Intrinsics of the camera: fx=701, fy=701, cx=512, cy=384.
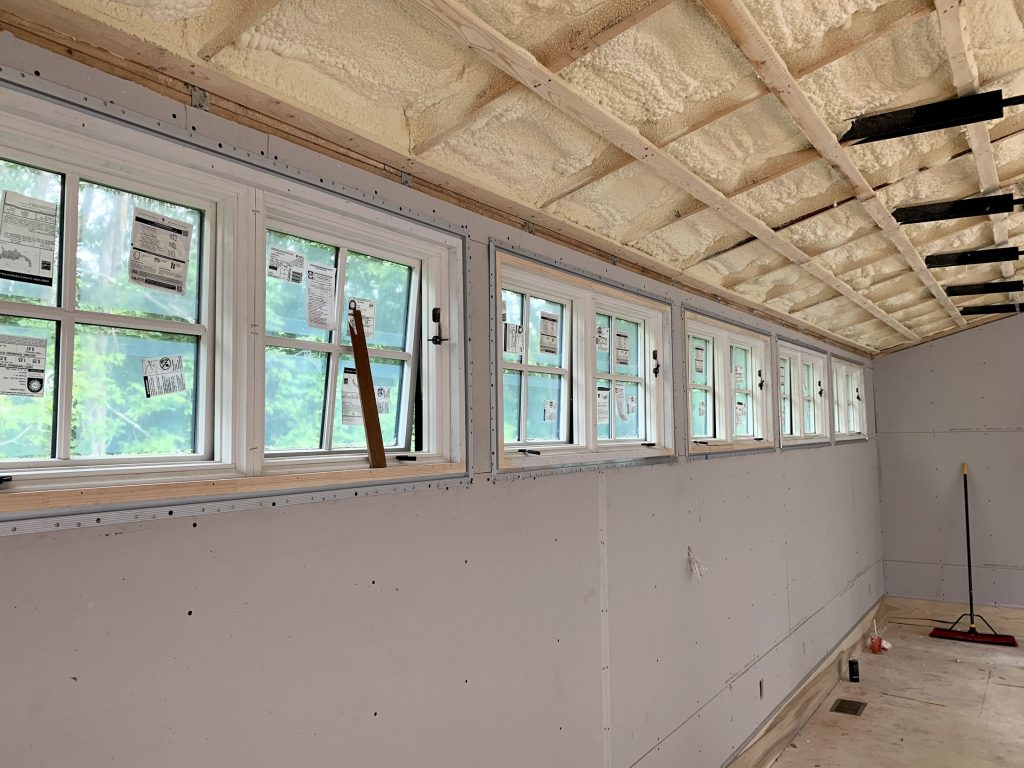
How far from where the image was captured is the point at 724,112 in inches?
93.4

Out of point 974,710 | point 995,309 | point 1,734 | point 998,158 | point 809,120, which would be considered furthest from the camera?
point 995,309

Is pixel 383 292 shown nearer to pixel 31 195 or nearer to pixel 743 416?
pixel 31 195

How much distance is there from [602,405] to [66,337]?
2.33 meters

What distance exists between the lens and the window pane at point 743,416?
4.93 m

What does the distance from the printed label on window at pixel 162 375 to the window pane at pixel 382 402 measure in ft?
1.63

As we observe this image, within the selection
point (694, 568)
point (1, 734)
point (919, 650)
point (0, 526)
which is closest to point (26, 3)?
point (0, 526)

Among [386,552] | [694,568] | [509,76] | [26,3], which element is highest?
[509,76]

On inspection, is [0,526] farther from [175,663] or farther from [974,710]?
[974,710]

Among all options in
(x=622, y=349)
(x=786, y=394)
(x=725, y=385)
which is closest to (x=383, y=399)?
(x=622, y=349)

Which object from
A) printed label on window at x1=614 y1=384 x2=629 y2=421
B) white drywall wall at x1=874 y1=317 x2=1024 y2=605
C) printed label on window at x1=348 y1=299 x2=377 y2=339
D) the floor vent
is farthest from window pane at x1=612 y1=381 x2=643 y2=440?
white drywall wall at x1=874 y1=317 x2=1024 y2=605

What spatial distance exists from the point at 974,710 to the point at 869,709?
0.77 metres

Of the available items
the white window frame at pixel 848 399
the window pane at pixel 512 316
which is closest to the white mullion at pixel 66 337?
Answer: the window pane at pixel 512 316

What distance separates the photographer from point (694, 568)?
3832 mm

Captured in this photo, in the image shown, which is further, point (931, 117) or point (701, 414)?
point (701, 414)
